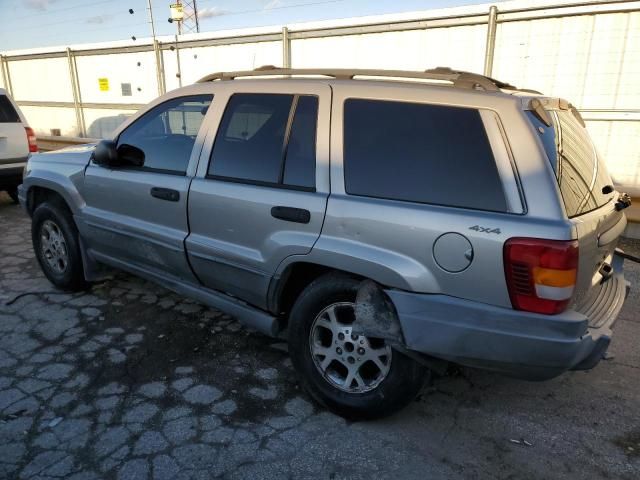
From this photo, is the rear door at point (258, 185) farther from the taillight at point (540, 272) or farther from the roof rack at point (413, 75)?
the taillight at point (540, 272)

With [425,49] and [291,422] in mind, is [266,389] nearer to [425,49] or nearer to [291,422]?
[291,422]

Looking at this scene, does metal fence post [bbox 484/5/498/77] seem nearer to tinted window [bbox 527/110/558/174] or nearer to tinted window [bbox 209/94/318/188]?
tinted window [bbox 209/94/318/188]

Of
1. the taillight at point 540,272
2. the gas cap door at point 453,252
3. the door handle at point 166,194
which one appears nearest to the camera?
the taillight at point 540,272

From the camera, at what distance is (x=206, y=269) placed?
3295 millimetres

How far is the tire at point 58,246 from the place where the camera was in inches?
167

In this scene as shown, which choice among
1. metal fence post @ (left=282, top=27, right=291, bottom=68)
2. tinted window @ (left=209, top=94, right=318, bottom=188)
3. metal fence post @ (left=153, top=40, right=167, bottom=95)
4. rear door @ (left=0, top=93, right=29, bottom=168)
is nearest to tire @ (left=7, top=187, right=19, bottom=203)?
rear door @ (left=0, top=93, right=29, bottom=168)

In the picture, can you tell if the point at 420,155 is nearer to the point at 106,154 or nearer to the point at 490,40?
the point at 106,154

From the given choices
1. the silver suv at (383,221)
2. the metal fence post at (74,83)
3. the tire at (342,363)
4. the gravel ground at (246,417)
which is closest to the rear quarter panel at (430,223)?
the silver suv at (383,221)

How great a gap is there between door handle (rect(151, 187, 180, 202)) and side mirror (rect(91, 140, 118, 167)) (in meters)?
0.48

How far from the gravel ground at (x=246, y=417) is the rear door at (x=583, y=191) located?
0.88 meters

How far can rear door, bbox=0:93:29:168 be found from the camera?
7301mm

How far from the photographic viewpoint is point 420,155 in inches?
94.7

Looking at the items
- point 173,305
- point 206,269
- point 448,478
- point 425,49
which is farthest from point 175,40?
point 448,478

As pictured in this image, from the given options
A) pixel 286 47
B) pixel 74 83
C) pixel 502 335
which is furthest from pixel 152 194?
pixel 74 83
